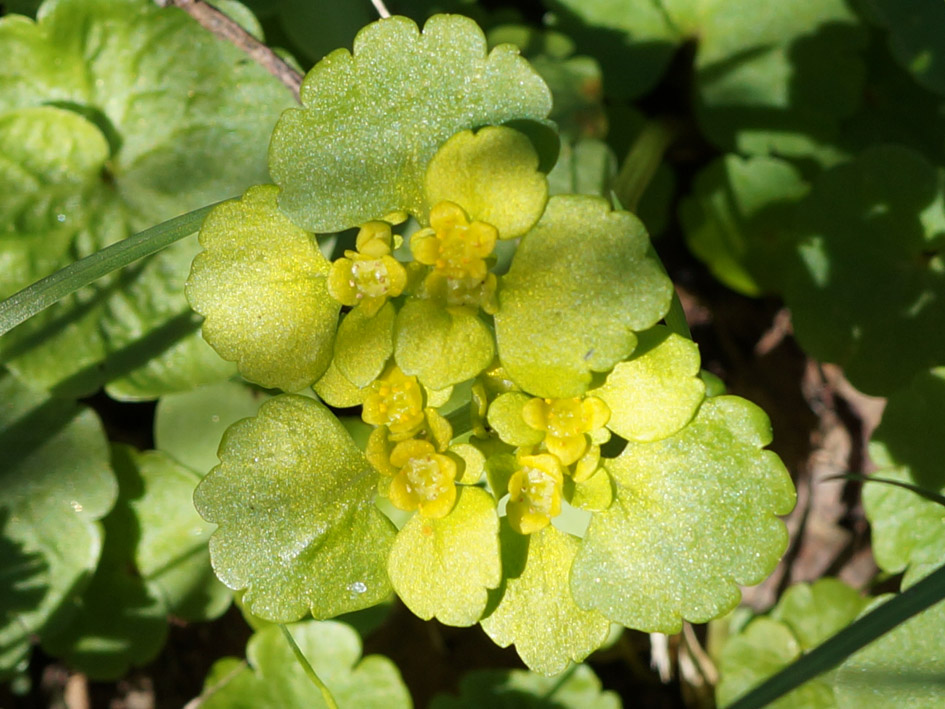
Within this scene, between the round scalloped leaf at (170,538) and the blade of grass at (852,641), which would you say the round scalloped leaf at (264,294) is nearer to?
the blade of grass at (852,641)

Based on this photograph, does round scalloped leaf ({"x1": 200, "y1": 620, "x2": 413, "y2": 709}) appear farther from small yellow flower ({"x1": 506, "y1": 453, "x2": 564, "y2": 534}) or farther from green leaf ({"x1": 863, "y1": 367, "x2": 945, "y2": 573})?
green leaf ({"x1": 863, "y1": 367, "x2": 945, "y2": 573})

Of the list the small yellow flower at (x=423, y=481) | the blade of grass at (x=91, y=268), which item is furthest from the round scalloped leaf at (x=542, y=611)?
the blade of grass at (x=91, y=268)

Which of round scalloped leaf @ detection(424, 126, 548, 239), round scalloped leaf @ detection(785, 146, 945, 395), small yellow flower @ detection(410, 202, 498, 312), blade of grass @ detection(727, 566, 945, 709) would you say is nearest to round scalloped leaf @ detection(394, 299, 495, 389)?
small yellow flower @ detection(410, 202, 498, 312)

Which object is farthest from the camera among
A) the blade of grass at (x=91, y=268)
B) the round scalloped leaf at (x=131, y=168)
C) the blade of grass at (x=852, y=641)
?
the round scalloped leaf at (x=131, y=168)

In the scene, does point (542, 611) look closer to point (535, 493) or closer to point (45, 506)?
point (535, 493)

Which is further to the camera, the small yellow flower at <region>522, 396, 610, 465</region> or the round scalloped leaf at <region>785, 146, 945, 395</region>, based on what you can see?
the round scalloped leaf at <region>785, 146, 945, 395</region>

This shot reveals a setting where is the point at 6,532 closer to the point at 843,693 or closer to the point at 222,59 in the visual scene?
the point at 222,59
